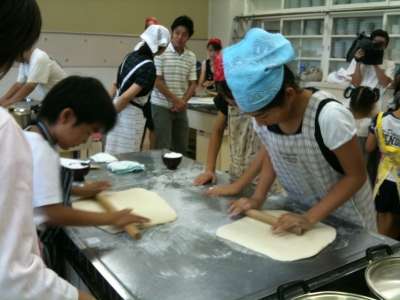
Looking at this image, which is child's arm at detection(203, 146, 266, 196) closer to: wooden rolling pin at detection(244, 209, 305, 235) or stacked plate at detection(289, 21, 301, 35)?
wooden rolling pin at detection(244, 209, 305, 235)

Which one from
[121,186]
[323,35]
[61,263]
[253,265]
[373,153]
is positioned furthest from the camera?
[323,35]

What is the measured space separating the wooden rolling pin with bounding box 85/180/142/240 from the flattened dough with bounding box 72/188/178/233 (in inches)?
0.7

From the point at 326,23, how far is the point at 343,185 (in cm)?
387

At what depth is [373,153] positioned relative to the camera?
8.43 ft

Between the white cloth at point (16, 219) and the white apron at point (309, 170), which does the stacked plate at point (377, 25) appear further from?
the white cloth at point (16, 219)

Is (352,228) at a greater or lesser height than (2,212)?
lesser

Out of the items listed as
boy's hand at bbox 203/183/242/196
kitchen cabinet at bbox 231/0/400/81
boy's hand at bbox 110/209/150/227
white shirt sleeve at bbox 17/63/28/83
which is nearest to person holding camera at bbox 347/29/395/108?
kitchen cabinet at bbox 231/0/400/81

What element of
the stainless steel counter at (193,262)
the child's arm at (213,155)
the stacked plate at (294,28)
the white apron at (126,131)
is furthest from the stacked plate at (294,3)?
the stainless steel counter at (193,262)

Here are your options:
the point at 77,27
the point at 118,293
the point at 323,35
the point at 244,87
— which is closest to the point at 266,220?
the point at 244,87

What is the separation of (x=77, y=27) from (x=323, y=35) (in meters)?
3.00

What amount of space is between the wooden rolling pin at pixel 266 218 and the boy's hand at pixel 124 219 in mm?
308

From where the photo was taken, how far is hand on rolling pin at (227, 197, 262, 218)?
46.0 inches

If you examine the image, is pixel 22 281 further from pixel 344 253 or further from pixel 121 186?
pixel 121 186

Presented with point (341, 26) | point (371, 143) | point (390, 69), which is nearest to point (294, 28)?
point (341, 26)
